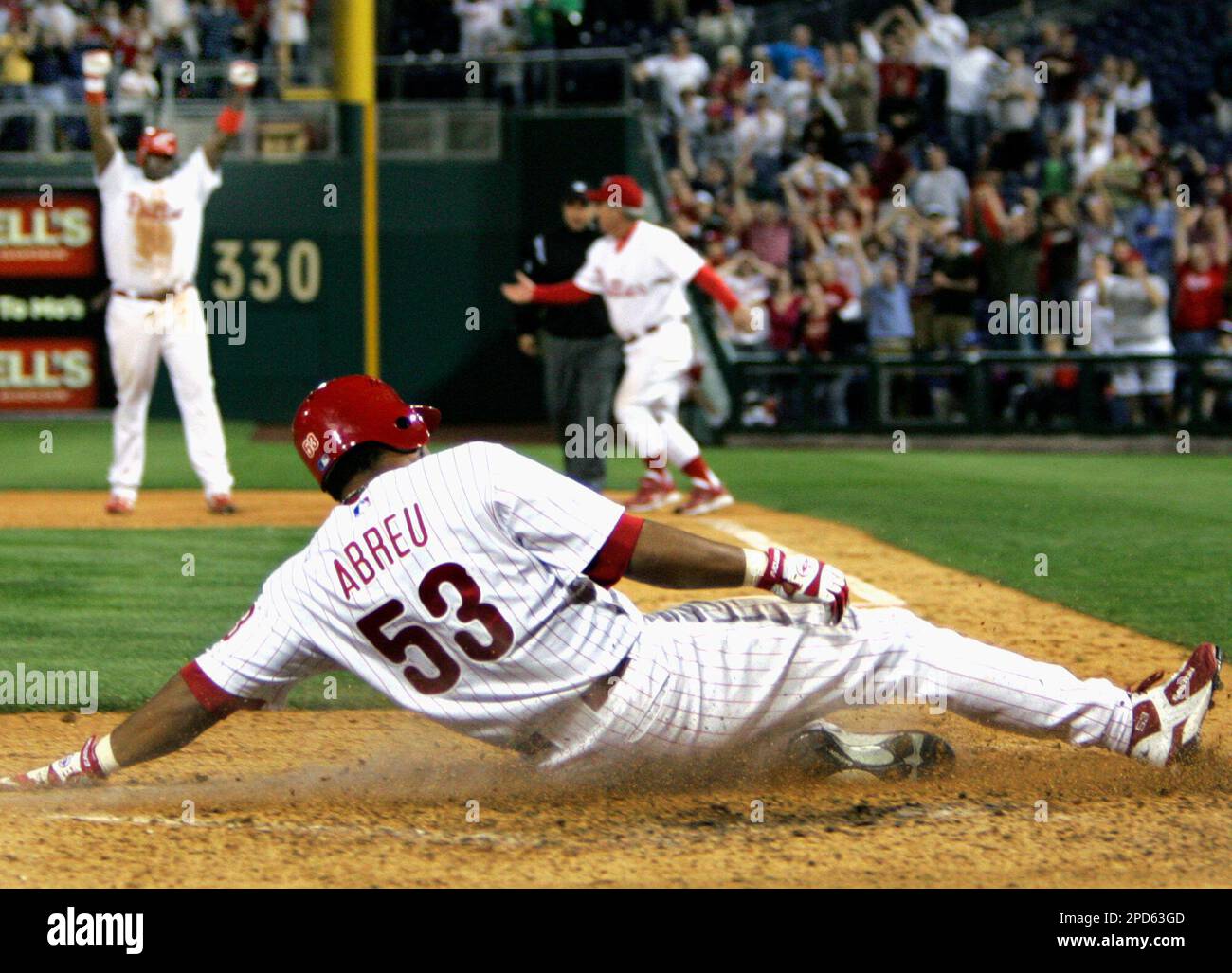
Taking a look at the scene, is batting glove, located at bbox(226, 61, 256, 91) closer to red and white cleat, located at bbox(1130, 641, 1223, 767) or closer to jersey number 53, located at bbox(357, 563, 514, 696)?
jersey number 53, located at bbox(357, 563, 514, 696)

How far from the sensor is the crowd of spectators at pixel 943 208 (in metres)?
15.9

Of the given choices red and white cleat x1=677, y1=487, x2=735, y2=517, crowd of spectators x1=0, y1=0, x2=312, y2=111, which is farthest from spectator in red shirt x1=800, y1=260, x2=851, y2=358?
crowd of spectators x1=0, y1=0, x2=312, y2=111

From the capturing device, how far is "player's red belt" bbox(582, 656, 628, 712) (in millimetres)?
4258

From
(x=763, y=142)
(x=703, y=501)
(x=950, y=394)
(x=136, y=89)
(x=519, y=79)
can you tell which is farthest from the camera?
(x=519, y=79)

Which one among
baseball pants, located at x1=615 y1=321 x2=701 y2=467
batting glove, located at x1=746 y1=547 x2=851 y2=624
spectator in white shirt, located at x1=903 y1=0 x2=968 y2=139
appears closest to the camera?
batting glove, located at x1=746 y1=547 x2=851 y2=624

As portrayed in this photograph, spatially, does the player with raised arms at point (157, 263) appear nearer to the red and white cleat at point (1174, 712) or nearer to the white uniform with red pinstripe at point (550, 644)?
the white uniform with red pinstripe at point (550, 644)

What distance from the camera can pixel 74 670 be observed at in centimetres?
637

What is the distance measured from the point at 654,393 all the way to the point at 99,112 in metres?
3.93

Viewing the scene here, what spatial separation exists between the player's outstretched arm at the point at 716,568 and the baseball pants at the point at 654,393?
23.1 ft

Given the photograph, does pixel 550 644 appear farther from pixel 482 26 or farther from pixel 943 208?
pixel 482 26

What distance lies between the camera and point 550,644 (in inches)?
164

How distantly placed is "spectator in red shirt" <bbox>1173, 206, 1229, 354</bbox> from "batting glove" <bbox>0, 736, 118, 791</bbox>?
516 inches

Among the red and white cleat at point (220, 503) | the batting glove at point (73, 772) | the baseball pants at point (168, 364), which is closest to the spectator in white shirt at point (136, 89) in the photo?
the baseball pants at point (168, 364)

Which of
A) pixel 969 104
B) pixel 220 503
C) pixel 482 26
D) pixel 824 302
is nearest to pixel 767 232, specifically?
pixel 824 302
